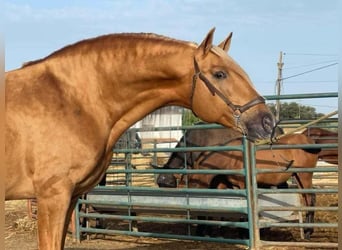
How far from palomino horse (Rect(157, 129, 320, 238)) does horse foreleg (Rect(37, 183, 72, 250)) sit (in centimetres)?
398

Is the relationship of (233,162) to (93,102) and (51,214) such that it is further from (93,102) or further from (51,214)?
(51,214)

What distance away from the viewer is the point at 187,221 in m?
5.74

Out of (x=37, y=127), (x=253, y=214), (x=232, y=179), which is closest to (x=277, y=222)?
(x=253, y=214)

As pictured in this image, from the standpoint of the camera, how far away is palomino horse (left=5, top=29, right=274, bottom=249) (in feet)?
8.98

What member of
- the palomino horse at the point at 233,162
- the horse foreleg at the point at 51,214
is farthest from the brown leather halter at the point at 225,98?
the palomino horse at the point at 233,162

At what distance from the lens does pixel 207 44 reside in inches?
114

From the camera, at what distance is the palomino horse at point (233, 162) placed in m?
6.39

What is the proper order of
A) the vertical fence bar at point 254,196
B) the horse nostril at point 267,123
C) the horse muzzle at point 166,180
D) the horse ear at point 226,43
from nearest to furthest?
the horse nostril at point 267,123 → the horse ear at point 226,43 → the vertical fence bar at point 254,196 → the horse muzzle at point 166,180

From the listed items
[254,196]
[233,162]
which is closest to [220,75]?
[254,196]

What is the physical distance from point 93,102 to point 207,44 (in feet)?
2.63

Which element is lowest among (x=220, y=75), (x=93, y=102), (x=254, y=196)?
(x=254, y=196)

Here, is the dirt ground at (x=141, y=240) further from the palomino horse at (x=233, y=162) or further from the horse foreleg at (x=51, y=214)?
the horse foreleg at (x=51, y=214)

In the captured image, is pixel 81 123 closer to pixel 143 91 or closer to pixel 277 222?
pixel 143 91

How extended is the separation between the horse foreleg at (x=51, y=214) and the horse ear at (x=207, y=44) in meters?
1.18
